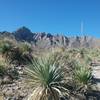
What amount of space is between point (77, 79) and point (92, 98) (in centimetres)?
173

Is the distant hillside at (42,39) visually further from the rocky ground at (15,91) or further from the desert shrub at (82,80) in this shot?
the rocky ground at (15,91)

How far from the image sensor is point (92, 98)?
12984 millimetres

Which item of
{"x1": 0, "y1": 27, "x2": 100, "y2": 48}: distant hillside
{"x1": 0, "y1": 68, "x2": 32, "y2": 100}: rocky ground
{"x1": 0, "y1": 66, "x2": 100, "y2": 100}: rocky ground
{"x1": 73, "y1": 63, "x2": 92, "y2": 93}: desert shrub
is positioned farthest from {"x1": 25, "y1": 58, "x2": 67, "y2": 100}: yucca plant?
{"x1": 0, "y1": 27, "x2": 100, "y2": 48}: distant hillside

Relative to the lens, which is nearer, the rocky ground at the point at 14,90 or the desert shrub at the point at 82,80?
the rocky ground at the point at 14,90

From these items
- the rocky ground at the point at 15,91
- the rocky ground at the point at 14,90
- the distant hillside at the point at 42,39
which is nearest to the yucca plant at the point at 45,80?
the rocky ground at the point at 15,91

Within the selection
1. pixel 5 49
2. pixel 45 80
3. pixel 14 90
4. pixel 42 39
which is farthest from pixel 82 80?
pixel 42 39

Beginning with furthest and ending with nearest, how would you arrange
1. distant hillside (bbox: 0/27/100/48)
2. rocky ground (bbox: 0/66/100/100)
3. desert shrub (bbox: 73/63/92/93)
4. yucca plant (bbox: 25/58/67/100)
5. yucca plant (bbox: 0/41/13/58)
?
distant hillside (bbox: 0/27/100/48) → yucca plant (bbox: 0/41/13/58) → desert shrub (bbox: 73/63/92/93) → rocky ground (bbox: 0/66/100/100) → yucca plant (bbox: 25/58/67/100)

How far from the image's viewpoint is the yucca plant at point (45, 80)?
10633mm

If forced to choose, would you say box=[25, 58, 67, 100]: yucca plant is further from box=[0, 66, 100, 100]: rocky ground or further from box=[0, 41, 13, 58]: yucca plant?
box=[0, 41, 13, 58]: yucca plant

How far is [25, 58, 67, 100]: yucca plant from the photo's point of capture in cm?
1063

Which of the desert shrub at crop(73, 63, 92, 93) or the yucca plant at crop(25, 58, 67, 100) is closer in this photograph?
the yucca plant at crop(25, 58, 67, 100)

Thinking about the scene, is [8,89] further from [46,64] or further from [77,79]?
[77,79]

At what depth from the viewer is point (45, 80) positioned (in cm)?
1095

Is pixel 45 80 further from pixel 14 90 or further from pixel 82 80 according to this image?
pixel 82 80
